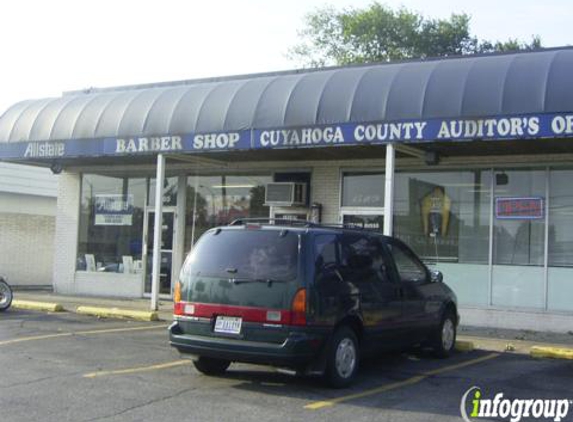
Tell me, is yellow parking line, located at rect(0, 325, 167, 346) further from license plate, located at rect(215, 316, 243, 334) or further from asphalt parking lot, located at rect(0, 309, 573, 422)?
license plate, located at rect(215, 316, 243, 334)

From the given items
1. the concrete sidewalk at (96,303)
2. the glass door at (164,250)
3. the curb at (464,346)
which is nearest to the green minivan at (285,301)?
the curb at (464,346)

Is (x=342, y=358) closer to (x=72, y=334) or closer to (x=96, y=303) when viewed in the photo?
(x=72, y=334)

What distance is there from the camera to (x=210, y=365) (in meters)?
8.82

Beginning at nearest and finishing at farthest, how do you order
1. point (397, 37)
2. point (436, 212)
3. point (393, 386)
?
point (393, 386) → point (436, 212) → point (397, 37)

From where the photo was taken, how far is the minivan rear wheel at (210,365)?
877 centimetres

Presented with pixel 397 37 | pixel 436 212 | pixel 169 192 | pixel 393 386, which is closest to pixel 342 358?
pixel 393 386

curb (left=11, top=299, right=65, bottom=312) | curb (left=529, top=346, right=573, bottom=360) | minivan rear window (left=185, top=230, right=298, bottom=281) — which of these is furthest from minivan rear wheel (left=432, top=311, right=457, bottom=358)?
curb (left=11, top=299, right=65, bottom=312)

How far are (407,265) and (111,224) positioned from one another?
11388 millimetres

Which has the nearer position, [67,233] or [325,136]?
[325,136]

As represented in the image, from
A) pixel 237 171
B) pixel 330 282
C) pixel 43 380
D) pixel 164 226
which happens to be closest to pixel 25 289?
pixel 164 226

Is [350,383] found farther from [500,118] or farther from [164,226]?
[164,226]

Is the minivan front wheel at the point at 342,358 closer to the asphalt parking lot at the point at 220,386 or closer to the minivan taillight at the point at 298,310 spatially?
the asphalt parking lot at the point at 220,386

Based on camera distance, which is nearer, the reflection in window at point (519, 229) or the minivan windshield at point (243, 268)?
the minivan windshield at point (243, 268)

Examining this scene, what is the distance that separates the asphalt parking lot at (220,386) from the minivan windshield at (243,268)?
0.99 m
